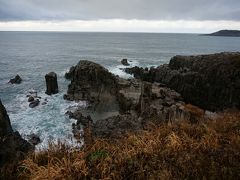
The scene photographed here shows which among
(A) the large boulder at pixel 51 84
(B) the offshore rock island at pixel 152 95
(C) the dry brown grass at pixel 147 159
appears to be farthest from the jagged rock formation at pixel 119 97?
(C) the dry brown grass at pixel 147 159

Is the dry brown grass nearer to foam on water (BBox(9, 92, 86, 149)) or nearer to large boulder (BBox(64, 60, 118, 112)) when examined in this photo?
foam on water (BBox(9, 92, 86, 149))

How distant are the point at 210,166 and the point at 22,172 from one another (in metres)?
4.98

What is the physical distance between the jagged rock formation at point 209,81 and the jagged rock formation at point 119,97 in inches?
143

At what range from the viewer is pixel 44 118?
39.4 metres

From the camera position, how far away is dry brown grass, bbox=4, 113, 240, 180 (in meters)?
7.35

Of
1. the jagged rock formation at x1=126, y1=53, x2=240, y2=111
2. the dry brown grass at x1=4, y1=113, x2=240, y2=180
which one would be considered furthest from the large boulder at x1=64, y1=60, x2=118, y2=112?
the dry brown grass at x1=4, y1=113, x2=240, y2=180

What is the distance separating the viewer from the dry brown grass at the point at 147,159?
735 cm

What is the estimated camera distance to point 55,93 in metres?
52.2

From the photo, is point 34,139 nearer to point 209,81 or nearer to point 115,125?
point 115,125

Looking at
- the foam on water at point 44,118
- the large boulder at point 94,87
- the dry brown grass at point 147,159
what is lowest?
the foam on water at point 44,118

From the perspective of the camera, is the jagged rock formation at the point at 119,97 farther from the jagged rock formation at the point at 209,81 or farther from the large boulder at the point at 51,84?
the jagged rock formation at the point at 209,81

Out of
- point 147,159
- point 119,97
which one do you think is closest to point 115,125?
point 119,97

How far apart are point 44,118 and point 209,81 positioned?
24505 mm

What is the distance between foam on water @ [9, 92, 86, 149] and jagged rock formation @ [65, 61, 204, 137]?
6.01ft
